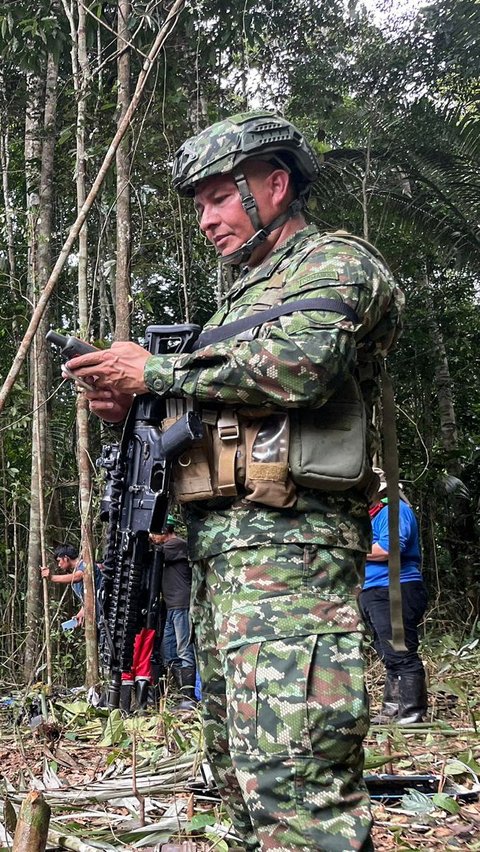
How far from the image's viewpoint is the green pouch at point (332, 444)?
164cm

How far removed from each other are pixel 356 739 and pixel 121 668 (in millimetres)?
702

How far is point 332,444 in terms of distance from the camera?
5.50 ft

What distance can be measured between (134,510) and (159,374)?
0.38 meters

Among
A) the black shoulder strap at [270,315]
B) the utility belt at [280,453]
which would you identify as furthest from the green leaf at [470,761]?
the black shoulder strap at [270,315]

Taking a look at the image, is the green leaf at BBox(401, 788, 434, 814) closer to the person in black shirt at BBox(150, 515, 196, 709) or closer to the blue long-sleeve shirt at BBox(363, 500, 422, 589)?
the blue long-sleeve shirt at BBox(363, 500, 422, 589)

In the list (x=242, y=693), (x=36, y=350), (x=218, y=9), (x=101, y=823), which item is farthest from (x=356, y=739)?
(x=218, y=9)

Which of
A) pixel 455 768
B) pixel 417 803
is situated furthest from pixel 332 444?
pixel 455 768

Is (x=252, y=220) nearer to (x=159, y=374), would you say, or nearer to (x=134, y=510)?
(x=159, y=374)

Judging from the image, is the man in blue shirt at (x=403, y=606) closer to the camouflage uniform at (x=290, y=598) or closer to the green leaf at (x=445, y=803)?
the green leaf at (x=445, y=803)

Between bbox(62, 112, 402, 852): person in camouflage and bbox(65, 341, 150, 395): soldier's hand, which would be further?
bbox(65, 341, 150, 395): soldier's hand

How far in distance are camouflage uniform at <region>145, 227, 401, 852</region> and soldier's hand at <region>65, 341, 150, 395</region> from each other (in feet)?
0.16

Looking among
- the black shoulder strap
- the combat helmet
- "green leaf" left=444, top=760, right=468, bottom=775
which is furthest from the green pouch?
"green leaf" left=444, top=760, right=468, bottom=775

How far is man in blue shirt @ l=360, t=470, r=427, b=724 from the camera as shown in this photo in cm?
420

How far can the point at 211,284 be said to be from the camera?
10.1 metres
